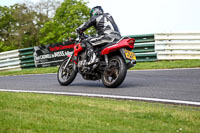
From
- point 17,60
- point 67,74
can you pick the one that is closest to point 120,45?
point 67,74

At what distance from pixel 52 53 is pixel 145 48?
553cm

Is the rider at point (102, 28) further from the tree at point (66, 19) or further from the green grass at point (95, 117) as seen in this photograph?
the tree at point (66, 19)

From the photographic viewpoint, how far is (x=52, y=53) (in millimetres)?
16844

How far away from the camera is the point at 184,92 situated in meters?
6.00

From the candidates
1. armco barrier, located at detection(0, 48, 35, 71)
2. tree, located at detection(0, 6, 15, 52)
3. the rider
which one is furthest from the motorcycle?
tree, located at detection(0, 6, 15, 52)

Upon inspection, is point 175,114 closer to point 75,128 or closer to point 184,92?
point 75,128

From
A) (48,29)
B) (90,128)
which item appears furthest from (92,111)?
(48,29)

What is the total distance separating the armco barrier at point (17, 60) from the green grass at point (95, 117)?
13.1m

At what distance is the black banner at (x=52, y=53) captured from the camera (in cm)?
1611

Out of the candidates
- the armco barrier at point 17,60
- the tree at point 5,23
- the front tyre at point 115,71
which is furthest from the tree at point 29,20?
the front tyre at point 115,71

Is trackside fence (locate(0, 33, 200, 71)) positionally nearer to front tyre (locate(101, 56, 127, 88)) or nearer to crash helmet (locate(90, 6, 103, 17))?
crash helmet (locate(90, 6, 103, 17))

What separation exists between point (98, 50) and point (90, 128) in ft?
13.4

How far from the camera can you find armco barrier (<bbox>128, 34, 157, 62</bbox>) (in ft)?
45.2

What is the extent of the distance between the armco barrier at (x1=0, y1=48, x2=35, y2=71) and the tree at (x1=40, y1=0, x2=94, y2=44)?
33729 mm
